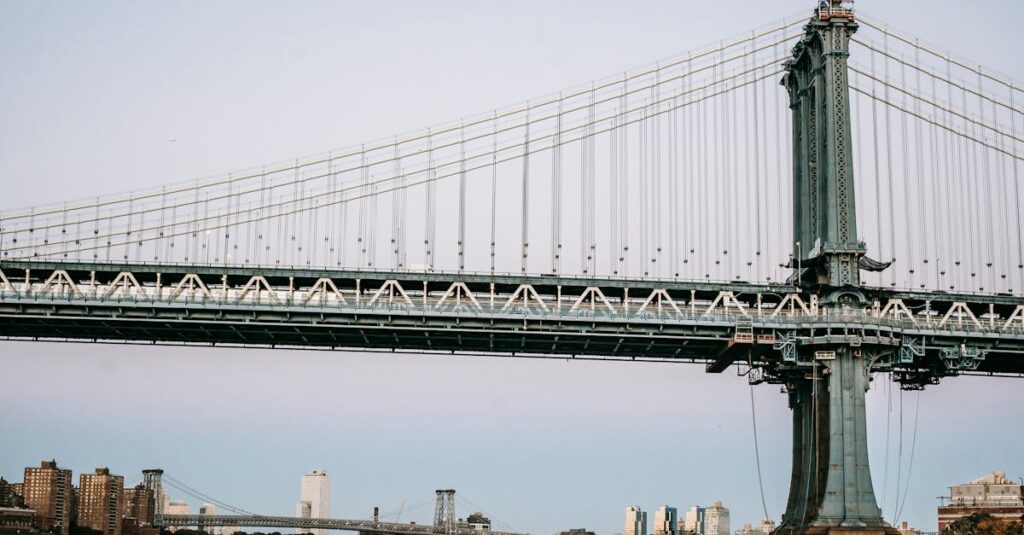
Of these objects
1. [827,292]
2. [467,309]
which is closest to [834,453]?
[827,292]

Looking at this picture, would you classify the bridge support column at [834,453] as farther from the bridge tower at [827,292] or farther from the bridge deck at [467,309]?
the bridge deck at [467,309]

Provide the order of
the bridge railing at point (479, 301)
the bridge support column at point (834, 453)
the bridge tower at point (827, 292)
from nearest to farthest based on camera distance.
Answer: the bridge support column at point (834, 453), the bridge tower at point (827, 292), the bridge railing at point (479, 301)

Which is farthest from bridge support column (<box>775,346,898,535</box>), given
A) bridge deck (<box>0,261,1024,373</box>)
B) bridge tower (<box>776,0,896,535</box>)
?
bridge deck (<box>0,261,1024,373</box>)

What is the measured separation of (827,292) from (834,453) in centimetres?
1089

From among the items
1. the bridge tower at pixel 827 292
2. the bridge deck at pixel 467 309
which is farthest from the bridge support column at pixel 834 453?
the bridge deck at pixel 467 309

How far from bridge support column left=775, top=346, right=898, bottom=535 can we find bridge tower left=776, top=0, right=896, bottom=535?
0.20 ft

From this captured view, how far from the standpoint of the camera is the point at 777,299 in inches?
3659

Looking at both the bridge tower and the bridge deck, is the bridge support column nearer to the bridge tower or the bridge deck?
the bridge tower

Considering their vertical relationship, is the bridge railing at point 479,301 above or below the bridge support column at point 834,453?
above

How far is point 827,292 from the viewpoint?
90.0 m

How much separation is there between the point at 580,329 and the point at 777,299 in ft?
44.7

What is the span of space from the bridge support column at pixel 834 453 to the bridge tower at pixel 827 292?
60 millimetres

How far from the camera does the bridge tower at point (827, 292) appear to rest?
84500mm

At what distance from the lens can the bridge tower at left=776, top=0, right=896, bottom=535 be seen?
3327 inches
